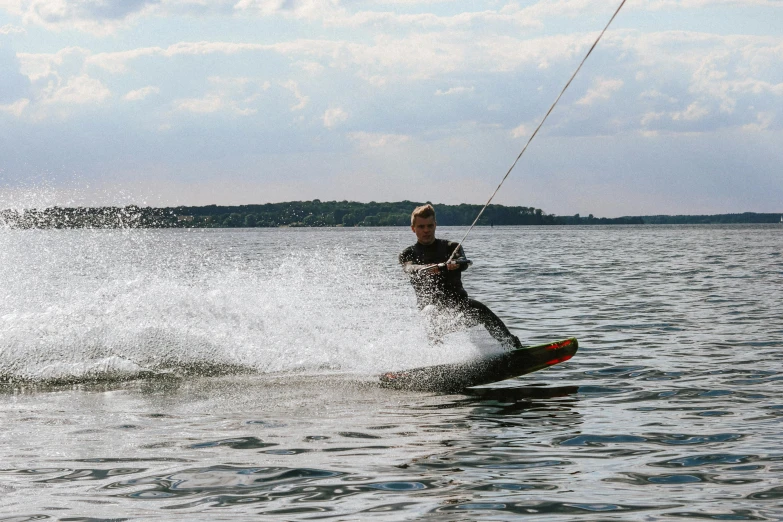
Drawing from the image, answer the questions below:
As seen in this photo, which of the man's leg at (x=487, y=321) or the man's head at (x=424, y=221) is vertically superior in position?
the man's head at (x=424, y=221)

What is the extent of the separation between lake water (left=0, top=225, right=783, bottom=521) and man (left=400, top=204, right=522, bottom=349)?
27cm

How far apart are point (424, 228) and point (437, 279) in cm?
65

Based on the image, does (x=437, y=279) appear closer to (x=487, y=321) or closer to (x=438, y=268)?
(x=438, y=268)

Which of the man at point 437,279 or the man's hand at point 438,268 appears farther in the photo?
the man at point 437,279

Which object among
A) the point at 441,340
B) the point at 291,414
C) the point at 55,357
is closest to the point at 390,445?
the point at 291,414

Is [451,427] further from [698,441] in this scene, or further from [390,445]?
[698,441]

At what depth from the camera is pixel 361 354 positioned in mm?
12758

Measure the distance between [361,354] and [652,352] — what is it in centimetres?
440

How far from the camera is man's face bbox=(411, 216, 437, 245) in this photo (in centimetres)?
1084

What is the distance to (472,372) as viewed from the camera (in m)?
10.8

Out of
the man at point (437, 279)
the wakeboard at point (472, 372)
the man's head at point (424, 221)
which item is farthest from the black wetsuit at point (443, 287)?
the wakeboard at point (472, 372)

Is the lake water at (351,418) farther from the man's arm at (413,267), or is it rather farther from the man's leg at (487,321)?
the man's arm at (413,267)

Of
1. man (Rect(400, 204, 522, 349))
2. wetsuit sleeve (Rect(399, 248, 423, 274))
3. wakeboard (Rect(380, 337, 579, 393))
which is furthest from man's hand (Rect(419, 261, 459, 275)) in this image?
wakeboard (Rect(380, 337, 579, 393))

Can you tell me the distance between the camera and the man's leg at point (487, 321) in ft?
35.8
